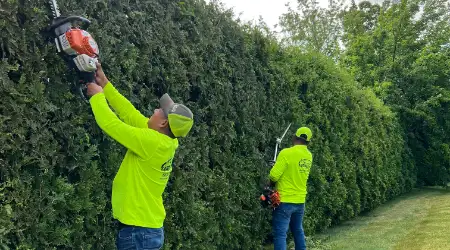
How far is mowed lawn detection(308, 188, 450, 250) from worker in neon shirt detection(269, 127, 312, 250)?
1.90 meters

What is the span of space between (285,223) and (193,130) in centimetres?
212

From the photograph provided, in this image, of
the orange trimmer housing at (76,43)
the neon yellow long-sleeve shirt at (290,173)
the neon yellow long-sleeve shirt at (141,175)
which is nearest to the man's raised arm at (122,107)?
the neon yellow long-sleeve shirt at (141,175)

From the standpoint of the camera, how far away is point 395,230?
34.1ft

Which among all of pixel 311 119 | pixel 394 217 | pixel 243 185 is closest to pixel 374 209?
pixel 394 217

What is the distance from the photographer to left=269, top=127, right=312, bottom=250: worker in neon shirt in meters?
6.59

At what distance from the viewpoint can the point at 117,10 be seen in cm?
458

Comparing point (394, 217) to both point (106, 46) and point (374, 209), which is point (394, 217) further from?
point (106, 46)

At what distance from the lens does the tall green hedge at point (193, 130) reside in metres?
3.38

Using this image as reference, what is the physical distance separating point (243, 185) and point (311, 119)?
130 inches

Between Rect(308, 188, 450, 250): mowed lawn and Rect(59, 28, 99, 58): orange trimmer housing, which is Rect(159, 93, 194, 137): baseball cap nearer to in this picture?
Rect(59, 28, 99, 58): orange trimmer housing

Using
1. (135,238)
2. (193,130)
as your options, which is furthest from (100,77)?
(193,130)

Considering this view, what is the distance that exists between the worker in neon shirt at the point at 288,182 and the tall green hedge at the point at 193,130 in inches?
20.6

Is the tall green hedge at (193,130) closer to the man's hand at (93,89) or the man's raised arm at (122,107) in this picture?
the man's raised arm at (122,107)

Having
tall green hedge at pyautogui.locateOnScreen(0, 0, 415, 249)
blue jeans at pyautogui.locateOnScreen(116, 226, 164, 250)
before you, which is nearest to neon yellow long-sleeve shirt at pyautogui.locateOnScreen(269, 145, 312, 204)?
tall green hedge at pyautogui.locateOnScreen(0, 0, 415, 249)
